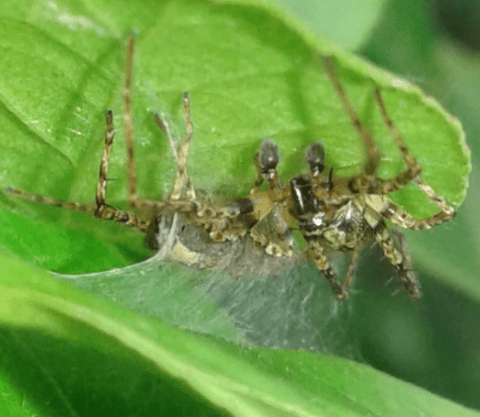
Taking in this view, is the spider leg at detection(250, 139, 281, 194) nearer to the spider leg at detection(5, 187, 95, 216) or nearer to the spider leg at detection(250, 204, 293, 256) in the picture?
the spider leg at detection(250, 204, 293, 256)

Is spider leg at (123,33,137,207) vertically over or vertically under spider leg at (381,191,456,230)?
under

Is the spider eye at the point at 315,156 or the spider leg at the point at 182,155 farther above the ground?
the spider eye at the point at 315,156

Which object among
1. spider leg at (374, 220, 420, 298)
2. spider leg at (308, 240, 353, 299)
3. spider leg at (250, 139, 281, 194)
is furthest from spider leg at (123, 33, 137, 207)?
spider leg at (374, 220, 420, 298)

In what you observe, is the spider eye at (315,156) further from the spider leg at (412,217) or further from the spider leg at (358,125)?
the spider leg at (412,217)


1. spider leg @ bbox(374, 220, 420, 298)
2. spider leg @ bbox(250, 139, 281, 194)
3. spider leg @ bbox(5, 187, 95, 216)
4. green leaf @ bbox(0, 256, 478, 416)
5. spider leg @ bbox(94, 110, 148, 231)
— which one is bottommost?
green leaf @ bbox(0, 256, 478, 416)

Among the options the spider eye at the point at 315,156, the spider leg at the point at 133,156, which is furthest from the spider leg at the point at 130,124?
the spider eye at the point at 315,156

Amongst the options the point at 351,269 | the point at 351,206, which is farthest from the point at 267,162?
the point at 351,269

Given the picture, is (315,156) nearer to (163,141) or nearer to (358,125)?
(358,125)
